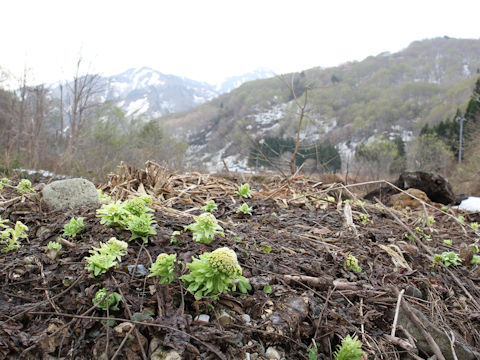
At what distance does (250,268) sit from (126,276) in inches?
25.4

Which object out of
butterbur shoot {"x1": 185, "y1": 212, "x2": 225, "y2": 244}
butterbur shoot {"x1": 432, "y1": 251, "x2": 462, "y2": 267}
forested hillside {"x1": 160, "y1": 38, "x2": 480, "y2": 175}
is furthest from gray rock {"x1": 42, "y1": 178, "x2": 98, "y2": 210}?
forested hillside {"x1": 160, "y1": 38, "x2": 480, "y2": 175}

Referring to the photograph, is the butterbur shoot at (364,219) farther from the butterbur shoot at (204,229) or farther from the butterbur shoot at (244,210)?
the butterbur shoot at (204,229)

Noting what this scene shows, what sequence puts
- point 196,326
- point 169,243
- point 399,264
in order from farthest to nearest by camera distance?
point 399,264
point 169,243
point 196,326

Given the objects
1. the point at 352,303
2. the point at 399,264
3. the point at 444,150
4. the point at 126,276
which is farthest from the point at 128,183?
the point at 444,150

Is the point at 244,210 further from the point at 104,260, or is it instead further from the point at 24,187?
the point at 24,187

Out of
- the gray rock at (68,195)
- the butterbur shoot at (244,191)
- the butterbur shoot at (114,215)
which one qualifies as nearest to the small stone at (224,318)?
the butterbur shoot at (114,215)

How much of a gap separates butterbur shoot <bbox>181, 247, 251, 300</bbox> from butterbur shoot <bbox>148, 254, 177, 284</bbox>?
2.7 inches

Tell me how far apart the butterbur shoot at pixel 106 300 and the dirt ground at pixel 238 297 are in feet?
0.10

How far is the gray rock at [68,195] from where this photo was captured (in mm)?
2186

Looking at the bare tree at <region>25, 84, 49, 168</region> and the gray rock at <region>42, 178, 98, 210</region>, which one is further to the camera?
the bare tree at <region>25, 84, 49, 168</region>

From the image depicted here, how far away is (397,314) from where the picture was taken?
1.43 m

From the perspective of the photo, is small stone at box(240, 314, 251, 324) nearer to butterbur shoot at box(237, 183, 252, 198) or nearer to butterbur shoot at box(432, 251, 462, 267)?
butterbur shoot at box(432, 251, 462, 267)

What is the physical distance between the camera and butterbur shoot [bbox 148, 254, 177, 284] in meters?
1.28

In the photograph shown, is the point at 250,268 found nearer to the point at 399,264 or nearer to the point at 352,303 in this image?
the point at 352,303
